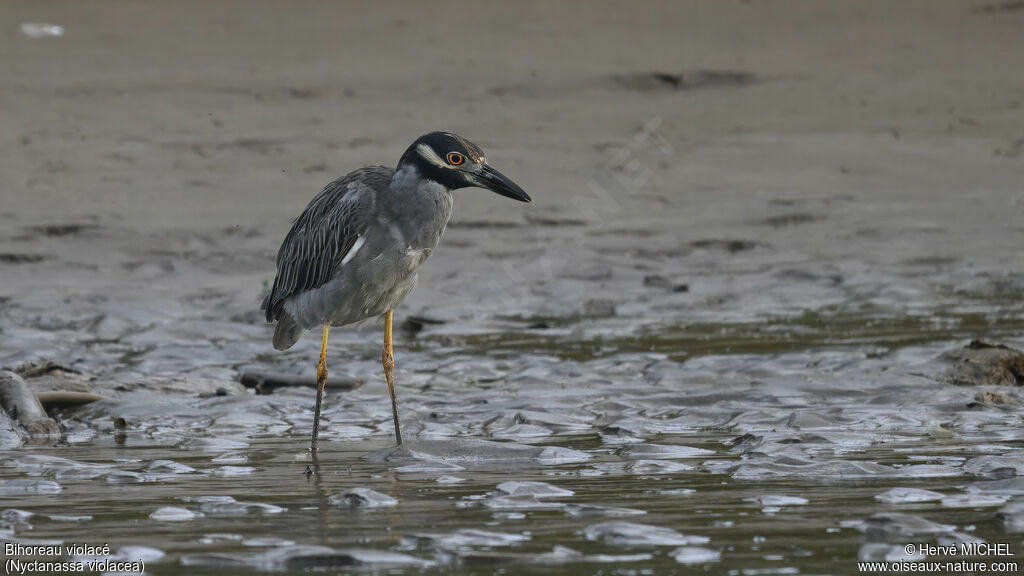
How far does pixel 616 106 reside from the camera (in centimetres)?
→ 1548

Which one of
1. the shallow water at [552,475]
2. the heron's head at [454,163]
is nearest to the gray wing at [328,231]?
the heron's head at [454,163]

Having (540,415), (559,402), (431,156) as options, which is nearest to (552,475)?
(540,415)

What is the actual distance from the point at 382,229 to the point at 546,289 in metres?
5.31

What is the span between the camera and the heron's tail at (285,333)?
6879 millimetres

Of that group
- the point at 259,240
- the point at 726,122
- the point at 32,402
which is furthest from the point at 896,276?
the point at 32,402

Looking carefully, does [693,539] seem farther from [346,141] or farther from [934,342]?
→ [346,141]

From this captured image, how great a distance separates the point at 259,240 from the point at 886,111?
279 inches

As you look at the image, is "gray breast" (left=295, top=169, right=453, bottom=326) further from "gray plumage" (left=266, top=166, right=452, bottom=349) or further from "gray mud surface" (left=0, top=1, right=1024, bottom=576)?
"gray mud surface" (left=0, top=1, right=1024, bottom=576)

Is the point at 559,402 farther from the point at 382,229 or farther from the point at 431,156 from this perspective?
the point at 431,156

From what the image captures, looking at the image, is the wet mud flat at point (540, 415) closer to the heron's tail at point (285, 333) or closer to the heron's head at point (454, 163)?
the heron's tail at point (285, 333)

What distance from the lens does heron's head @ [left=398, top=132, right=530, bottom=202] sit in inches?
237

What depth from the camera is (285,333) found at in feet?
22.7

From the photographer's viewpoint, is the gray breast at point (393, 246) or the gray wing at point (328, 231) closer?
the gray breast at point (393, 246)

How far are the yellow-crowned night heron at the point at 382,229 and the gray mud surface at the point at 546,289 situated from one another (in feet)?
1.87
